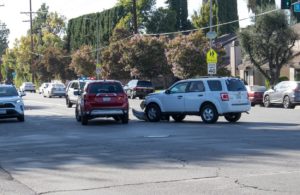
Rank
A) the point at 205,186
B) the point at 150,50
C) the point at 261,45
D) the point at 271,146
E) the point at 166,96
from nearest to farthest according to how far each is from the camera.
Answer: the point at 205,186 < the point at 271,146 < the point at 166,96 < the point at 261,45 < the point at 150,50

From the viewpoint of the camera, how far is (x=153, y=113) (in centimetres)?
2414

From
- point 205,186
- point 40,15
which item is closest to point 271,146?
point 205,186

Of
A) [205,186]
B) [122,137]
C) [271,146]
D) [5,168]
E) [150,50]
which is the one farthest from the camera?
[150,50]

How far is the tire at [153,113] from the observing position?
24.0 meters

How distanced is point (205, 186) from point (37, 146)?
739 centimetres

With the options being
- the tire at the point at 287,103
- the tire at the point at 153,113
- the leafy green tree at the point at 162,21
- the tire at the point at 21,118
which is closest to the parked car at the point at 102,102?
the tire at the point at 153,113

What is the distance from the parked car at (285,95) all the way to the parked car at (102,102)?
14.0 m

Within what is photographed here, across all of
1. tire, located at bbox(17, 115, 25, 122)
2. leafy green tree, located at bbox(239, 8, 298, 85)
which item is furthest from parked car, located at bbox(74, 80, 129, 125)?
leafy green tree, located at bbox(239, 8, 298, 85)

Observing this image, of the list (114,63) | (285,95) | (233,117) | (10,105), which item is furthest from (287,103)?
(114,63)

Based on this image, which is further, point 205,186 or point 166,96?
point 166,96

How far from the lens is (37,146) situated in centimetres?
1580

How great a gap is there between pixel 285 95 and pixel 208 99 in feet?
45.5

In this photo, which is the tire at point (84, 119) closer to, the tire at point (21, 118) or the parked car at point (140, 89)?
the tire at point (21, 118)

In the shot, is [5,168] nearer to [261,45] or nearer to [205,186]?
[205,186]
